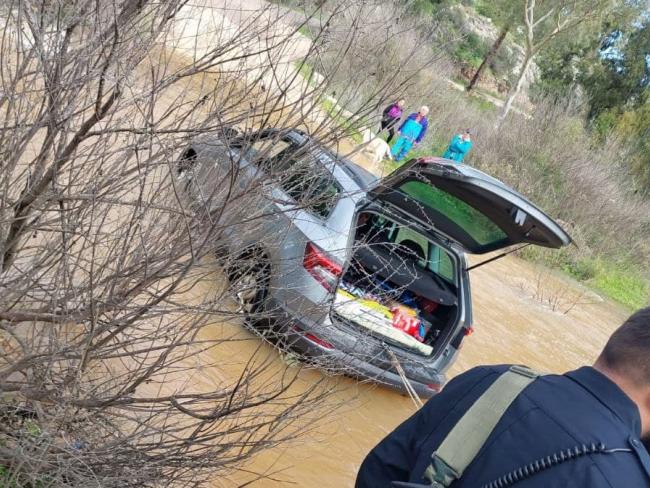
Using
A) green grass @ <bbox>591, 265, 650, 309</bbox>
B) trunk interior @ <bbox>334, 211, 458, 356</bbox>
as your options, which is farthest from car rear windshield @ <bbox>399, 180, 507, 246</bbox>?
green grass @ <bbox>591, 265, 650, 309</bbox>

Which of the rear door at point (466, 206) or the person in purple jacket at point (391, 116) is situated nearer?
the person in purple jacket at point (391, 116)

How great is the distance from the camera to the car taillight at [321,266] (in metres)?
4.50

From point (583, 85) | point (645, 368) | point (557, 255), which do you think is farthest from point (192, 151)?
point (583, 85)

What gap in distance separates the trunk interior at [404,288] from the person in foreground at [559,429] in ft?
11.0

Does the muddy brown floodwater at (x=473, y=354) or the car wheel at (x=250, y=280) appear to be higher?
the car wheel at (x=250, y=280)

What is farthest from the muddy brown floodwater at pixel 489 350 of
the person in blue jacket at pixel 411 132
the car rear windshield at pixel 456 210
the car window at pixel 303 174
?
the person in blue jacket at pixel 411 132

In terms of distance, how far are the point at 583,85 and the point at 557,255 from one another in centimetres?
1717

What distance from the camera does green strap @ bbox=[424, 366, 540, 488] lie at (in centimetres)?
152

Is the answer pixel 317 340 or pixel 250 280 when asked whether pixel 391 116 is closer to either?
pixel 250 280

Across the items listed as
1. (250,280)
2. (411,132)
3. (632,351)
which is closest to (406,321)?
(250,280)

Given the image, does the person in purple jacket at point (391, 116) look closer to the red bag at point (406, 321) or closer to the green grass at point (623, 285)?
the red bag at point (406, 321)

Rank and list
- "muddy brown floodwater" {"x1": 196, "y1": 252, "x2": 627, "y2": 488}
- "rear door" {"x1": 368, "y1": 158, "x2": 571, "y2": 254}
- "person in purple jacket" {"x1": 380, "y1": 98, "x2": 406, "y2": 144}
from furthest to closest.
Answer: "muddy brown floodwater" {"x1": 196, "y1": 252, "x2": 627, "y2": 488} < "rear door" {"x1": 368, "y1": 158, "x2": 571, "y2": 254} < "person in purple jacket" {"x1": 380, "y1": 98, "x2": 406, "y2": 144}

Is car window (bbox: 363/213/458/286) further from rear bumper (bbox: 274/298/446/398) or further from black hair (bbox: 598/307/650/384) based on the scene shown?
black hair (bbox: 598/307/650/384)

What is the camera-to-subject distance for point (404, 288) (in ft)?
16.8
